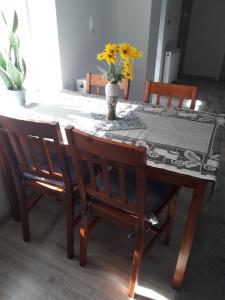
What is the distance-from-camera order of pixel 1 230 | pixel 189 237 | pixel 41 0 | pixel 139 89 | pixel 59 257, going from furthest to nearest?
1. pixel 139 89
2. pixel 41 0
3. pixel 1 230
4. pixel 59 257
5. pixel 189 237

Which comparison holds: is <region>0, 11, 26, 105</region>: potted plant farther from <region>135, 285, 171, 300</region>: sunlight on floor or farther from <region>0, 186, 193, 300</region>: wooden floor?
<region>135, 285, 171, 300</region>: sunlight on floor

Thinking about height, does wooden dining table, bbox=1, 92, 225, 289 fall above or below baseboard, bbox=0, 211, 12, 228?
above

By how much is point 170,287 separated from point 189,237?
0.39m

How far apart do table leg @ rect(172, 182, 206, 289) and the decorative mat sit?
0.48 metres

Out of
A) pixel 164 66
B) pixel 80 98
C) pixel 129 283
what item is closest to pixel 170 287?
pixel 129 283

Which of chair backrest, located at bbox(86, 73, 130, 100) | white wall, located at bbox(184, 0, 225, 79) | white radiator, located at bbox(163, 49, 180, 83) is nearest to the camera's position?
chair backrest, located at bbox(86, 73, 130, 100)

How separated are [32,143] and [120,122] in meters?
0.50

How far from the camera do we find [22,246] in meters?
1.44

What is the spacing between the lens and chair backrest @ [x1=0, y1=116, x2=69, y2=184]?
0.97m

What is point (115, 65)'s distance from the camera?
1.28m

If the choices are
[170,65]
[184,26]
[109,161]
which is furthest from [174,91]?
[184,26]

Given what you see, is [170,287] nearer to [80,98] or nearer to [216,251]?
[216,251]

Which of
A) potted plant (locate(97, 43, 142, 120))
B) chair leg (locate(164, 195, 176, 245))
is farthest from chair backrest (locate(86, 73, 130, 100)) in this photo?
chair leg (locate(164, 195, 176, 245))

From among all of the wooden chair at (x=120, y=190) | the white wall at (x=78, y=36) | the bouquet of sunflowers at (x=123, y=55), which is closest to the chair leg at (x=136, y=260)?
the wooden chair at (x=120, y=190)
